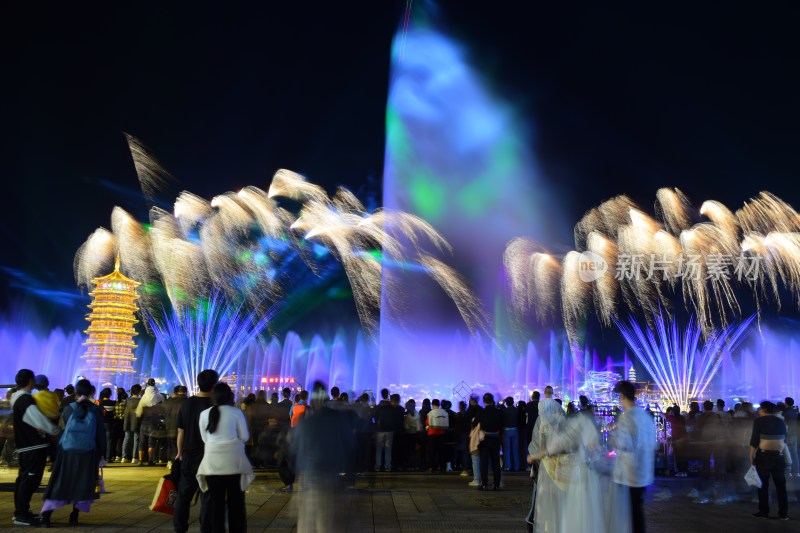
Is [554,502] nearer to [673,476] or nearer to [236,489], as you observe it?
[236,489]

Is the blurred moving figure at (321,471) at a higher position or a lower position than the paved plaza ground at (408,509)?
higher

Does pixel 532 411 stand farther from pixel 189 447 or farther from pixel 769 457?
pixel 189 447

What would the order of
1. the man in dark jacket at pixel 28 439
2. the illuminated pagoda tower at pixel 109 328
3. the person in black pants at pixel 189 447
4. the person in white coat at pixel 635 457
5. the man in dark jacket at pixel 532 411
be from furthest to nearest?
1. the illuminated pagoda tower at pixel 109 328
2. the man in dark jacket at pixel 532 411
3. the man in dark jacket at pixel 28 439
4. the person in black pants at pixel 189 447
5. the person in white coat at pixel 635 457

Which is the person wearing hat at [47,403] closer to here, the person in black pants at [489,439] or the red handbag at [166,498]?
the red handbag at [166,498]

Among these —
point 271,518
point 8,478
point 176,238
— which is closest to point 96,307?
point 176,238

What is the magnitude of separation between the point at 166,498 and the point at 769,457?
28.5 ft

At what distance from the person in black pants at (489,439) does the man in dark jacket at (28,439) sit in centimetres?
790

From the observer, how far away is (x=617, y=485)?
845 centimetres

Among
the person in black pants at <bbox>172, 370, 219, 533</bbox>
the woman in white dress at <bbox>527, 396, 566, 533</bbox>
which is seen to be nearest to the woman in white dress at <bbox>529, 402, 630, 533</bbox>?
the woman in white dress at <bbox>527, 396, 566, 533</bbox>

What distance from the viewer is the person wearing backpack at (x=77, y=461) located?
989 cm

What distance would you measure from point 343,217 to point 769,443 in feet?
88.9

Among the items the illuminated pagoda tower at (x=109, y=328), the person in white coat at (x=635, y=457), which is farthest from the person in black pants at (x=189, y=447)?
the illuminated pagoda tower at (x=109, y=328)

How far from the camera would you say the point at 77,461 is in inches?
398

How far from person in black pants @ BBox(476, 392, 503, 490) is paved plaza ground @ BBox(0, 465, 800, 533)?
37 centimetres
